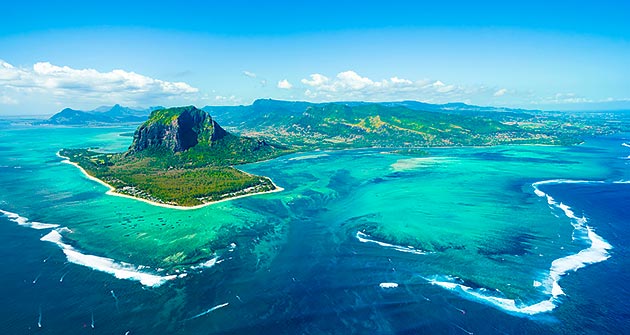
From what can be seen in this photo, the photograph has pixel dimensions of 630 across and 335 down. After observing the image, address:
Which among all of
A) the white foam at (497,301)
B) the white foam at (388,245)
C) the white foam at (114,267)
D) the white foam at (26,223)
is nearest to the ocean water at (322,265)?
the white foam at (497,301)

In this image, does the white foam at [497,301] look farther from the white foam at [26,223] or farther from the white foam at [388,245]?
the white foam at [26,223]

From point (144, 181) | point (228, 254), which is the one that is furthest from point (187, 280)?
point (144, 181)

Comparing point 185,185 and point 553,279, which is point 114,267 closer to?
point 185,185

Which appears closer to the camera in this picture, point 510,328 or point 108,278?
point 510,328

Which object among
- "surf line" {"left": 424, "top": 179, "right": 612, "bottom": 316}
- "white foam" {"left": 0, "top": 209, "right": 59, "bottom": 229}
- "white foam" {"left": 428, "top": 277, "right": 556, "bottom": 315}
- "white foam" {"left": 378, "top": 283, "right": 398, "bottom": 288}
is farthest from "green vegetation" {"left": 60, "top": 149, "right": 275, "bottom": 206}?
"surf line" {"left": 424, "top": 179, "right": 612, "bottom": 316}

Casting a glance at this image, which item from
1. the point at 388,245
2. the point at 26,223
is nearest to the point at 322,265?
the point at 388,245

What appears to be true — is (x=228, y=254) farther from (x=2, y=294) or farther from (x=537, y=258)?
(x=537, y=258)
